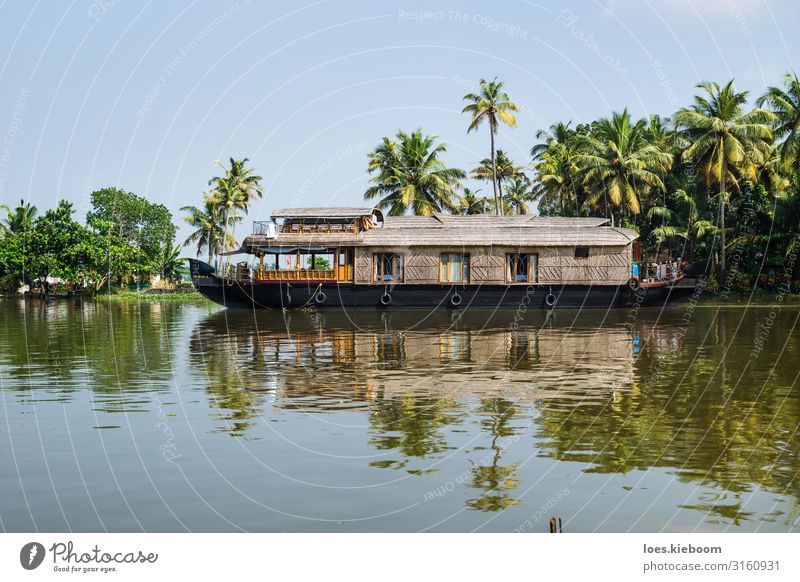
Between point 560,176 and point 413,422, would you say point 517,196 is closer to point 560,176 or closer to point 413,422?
point 560,176

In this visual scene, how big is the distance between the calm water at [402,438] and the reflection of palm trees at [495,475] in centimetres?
3

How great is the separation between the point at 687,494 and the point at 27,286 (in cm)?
7666

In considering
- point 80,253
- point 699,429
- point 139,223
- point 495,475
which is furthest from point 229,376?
point 139,223

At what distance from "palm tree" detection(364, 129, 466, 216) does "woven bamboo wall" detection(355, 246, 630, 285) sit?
1481 cm

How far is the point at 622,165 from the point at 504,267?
13.2m

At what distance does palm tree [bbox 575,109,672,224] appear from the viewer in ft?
153

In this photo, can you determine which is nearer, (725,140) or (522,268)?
(522,268)

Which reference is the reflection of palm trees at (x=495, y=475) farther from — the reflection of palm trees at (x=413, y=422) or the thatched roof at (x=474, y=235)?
the thatched roof at (x=474, y=235)

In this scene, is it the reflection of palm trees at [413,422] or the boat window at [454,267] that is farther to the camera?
the boat window at [454,267]

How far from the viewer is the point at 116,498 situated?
7566 mm

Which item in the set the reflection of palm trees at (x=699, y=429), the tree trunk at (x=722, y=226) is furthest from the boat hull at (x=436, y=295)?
the reflection of palm trees at (x=699, y=429)

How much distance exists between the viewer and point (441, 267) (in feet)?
126

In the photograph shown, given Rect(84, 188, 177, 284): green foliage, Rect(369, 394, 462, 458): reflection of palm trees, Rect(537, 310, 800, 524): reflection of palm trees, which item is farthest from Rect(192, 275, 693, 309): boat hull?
Rect(84, 188, 177, 284): green foliage

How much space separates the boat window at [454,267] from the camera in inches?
1507
